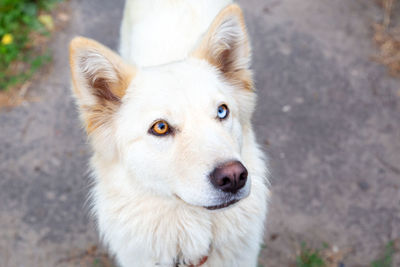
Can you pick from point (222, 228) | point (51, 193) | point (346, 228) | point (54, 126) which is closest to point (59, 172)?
point (51, 193)

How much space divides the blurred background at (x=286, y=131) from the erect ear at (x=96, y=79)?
1863mm

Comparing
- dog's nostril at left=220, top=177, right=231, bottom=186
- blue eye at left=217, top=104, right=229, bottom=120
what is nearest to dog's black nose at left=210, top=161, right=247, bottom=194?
dog's nostril at left=220, top=177, right=231, bottom=186

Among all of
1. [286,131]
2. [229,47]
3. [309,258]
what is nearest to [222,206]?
[229,47]

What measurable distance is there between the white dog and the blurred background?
4.38 feet

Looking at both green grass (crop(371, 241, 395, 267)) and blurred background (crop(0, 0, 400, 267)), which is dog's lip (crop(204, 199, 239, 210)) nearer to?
blurred background (crop(0, 0, 400, 267))

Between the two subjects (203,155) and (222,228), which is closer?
(203,155)

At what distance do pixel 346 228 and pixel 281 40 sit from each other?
8.88 ft

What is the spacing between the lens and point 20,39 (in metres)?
5.04

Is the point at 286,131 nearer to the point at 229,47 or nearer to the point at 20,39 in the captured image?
the point at 229,47

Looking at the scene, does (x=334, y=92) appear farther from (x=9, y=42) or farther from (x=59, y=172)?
(x=9, y=42)

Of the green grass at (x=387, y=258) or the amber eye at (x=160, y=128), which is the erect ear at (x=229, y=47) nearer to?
the amber eye at (x=160, y=128)

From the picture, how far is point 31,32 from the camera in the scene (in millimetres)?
5168

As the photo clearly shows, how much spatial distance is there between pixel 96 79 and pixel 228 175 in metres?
1.07

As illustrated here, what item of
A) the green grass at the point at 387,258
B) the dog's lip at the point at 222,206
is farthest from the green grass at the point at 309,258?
the dog's lip at the point at 222,206
